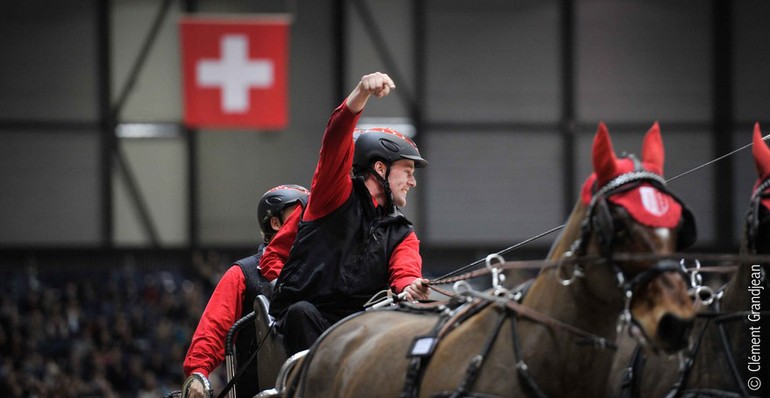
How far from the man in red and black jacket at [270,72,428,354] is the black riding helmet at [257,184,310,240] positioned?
1.30 m

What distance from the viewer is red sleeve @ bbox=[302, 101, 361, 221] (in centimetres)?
497

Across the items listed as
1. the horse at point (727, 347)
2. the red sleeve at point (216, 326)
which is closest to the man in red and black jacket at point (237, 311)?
the red sleeve at point (216, 326)

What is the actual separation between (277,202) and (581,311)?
3.36 metres

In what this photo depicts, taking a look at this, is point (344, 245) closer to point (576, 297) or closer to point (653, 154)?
point (576, 297)

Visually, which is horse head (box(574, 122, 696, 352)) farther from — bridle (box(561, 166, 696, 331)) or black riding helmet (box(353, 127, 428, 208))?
black riding helmet (box(353, 127, 428, 208))

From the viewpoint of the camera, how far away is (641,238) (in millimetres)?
3510

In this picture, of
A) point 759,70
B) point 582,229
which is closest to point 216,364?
point 582,229

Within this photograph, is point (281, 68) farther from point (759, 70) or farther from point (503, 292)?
point (503, 292)

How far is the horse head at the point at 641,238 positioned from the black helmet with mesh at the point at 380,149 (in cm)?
193

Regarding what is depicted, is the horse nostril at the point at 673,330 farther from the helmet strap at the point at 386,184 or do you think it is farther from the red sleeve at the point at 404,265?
the helmet strap at the point at 386,184

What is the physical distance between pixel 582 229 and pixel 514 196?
44.0 ft

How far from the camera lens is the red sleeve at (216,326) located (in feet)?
20.2

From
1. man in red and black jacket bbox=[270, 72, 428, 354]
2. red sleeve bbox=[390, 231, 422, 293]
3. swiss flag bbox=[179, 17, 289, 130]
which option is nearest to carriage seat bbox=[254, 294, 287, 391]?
man in red and black jacket bbox=[270, 72, 428, 354]

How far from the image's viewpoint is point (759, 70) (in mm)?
16719
